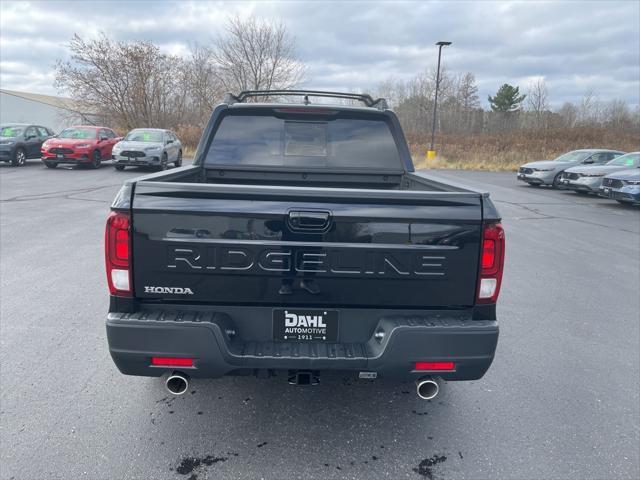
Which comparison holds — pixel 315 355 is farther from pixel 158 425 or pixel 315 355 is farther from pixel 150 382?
pixel 150 382

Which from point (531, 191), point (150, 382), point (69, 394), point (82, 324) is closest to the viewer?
point (69, 394)

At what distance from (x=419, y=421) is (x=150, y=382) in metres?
2.03

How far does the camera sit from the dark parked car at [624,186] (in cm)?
1308

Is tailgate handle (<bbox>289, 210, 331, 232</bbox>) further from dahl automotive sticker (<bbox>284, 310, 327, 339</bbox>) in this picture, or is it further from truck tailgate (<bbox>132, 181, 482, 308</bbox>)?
dahl automotive sticker (<bbox>284, 310, 327, 339</bbox>)

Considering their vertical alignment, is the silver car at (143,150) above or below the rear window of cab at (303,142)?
below

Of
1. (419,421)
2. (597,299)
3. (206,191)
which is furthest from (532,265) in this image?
(206,191)

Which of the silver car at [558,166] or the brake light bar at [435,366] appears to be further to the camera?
the silver car at [558,166]

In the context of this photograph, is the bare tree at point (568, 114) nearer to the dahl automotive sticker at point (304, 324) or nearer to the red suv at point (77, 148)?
the red suv at point (77, 148)

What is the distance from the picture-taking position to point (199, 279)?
249 centimetres

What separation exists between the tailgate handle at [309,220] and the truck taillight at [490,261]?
0.88 m

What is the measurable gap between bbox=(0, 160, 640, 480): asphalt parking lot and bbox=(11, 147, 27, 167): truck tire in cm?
1712

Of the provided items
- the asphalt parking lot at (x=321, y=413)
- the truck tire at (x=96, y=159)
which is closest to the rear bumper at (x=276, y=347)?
the asphalt parking lot at (x=321, y=413)

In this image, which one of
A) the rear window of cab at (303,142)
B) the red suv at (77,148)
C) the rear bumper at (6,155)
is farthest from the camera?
the rear bumper at (6,155)

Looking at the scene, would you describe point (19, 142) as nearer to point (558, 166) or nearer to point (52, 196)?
point (52, 196)
